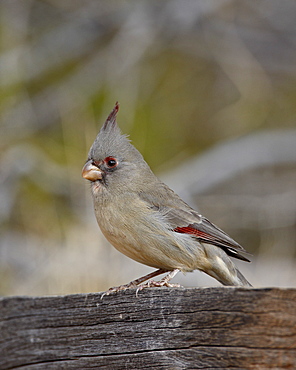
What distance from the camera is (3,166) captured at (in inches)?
267

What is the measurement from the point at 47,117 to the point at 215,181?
2.14 metres

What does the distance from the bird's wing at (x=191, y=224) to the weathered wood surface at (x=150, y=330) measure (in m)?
1.26

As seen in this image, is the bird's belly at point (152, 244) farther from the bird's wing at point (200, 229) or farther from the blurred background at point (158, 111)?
the blurred background at point (158, 111)

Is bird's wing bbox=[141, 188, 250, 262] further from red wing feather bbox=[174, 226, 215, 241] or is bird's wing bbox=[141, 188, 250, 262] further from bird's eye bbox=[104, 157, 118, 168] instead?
bird's eye bbox=[104, 157, 118, 168]

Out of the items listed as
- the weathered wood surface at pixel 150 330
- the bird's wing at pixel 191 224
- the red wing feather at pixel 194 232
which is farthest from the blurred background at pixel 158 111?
the weathered wood surface at pixel 150 330

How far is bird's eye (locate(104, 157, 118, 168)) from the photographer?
3.86 meters

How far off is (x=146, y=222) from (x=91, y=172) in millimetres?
490

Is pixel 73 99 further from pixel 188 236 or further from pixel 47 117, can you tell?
pixel 188 236

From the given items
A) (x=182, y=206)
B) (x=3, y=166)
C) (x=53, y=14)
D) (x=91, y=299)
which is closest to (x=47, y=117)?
(x=3, y=166)

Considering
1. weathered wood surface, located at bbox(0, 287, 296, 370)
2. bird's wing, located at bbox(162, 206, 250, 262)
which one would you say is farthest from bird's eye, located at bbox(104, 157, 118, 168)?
weathered wood surface, located at bbox(0, 287, 296, 370)

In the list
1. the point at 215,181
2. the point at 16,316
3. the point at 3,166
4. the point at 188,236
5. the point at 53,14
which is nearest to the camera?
the point at 16,316

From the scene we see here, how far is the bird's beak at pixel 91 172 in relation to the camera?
12.4ft

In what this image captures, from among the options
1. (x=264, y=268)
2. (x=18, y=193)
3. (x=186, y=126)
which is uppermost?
(x=186, y=126)

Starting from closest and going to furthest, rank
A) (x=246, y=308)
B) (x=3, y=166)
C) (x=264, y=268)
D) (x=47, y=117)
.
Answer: (x=246, y=308) < (x=264, y=268) < (x=3, y=166) < (x=47, y=117)
